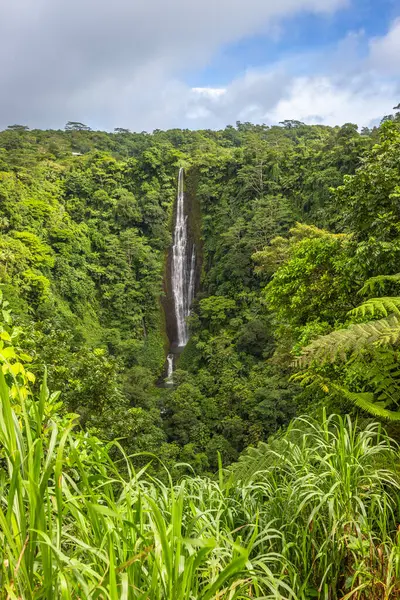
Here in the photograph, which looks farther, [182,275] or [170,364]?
[182,275]

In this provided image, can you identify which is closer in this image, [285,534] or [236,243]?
[285,534]

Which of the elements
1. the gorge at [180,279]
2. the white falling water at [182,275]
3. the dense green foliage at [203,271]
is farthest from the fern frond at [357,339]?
the white falling water at [182,275]

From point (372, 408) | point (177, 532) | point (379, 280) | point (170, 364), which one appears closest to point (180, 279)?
point (170, 364)

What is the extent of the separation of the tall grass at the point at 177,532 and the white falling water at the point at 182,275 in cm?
2111

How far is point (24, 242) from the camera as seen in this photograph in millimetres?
19359

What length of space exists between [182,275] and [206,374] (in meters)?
9.05

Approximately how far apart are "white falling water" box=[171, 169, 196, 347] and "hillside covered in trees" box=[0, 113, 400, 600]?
800 millimetres

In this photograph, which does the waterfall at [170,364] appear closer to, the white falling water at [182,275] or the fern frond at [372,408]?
the white falling water at [182,275]

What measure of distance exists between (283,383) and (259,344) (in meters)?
4.66

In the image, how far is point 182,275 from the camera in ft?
82.2

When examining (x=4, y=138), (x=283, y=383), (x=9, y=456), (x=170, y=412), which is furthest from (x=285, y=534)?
(x=4, y=138)

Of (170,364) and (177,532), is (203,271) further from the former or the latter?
(177,532)

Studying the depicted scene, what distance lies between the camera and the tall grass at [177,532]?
938 millimetres

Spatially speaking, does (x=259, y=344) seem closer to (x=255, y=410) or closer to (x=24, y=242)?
(x=255, y=410)
